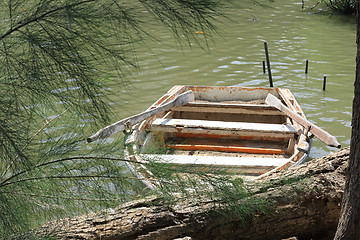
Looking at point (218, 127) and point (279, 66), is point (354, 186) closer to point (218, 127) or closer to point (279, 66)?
point (218, 127)

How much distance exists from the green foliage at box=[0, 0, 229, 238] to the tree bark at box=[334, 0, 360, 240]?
0.88 m

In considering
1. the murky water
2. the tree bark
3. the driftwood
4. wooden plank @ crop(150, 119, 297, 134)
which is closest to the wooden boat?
wooden plank @ crop(150, 119, 297, 134)

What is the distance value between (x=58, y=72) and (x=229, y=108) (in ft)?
15.0

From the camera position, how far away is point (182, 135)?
593 centimetres

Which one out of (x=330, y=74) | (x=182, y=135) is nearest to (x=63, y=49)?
(x=182, y=135)

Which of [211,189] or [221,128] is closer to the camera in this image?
[211,189]

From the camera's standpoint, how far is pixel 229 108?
6.36 metres

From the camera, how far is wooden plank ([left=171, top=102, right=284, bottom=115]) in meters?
6.28

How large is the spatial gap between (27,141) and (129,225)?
0.94m

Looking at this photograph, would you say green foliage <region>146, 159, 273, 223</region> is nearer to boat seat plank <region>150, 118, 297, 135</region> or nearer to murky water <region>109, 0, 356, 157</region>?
boat seat plank <region>150, 118, 297, 135</region>

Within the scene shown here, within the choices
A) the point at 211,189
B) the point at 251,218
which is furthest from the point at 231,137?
the point at 211,189

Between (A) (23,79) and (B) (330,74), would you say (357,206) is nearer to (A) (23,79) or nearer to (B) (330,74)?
(A) (23,79)

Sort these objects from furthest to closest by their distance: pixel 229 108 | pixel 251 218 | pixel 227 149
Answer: pixel 229 108 → pixel 227 149 → pixel 251 218

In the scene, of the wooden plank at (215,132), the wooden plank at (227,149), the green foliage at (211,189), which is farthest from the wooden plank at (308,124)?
the green foliage at (211,189)
